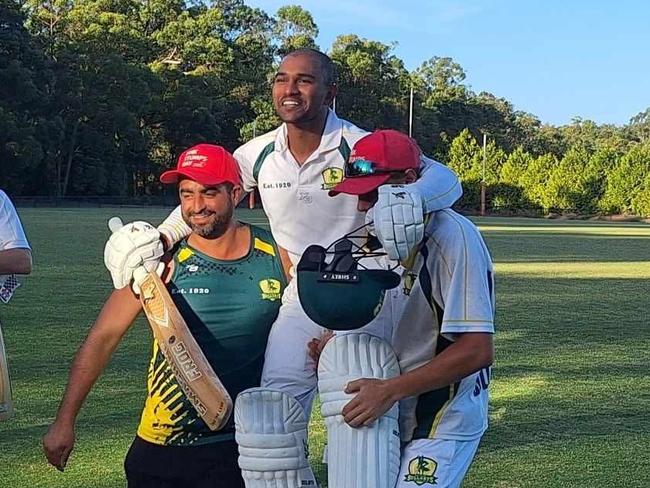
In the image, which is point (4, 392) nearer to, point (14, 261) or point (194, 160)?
point (14, 261)

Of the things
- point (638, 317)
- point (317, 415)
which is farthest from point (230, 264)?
point (638, 317)

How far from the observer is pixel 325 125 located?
418cm

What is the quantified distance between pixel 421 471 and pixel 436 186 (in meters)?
0.84

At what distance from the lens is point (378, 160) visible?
282 cm

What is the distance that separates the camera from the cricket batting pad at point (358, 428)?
2.72 meters

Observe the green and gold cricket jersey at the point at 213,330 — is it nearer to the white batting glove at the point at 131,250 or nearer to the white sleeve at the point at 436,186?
the white batting glove at the point at 131,250

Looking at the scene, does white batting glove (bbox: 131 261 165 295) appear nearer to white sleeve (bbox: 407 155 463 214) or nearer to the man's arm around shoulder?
white sleeve (bbox: 407 155 463 214)

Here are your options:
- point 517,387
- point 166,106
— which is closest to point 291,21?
point 166,106

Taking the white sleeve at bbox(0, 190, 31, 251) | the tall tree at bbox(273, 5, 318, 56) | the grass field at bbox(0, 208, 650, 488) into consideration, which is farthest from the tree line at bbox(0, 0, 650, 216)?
the white sleeve at bbox(0, 190, 31, 251)

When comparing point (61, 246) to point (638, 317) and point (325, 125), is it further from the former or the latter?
point (325, 125)

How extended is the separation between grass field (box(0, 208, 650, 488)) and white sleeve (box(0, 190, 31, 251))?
5.24 ft

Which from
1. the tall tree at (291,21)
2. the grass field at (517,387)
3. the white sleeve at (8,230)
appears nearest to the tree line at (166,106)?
the tall tree at (291,21)

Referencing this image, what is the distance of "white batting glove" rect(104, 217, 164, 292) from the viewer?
310cm

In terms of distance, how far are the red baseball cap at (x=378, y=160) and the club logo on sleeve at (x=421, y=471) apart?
81 centimetres
